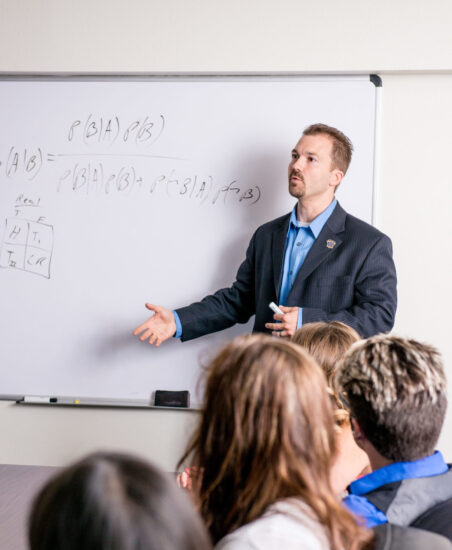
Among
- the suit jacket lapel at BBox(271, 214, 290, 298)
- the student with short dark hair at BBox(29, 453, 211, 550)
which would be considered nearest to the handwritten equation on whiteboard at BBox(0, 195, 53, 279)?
the suit jacket lapel at BBox(271, 214, 290, 298)

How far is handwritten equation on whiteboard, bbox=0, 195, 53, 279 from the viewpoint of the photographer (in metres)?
3.00

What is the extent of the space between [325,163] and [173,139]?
71 cm

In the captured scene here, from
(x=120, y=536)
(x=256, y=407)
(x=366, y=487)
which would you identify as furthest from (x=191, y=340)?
(x=120, y=536)

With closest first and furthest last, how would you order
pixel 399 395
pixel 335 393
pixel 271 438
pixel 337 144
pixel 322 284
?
pixel 271 438 < pixel 399 395 < pixel 335 393 < pixel 322 284 < pixel 337 144

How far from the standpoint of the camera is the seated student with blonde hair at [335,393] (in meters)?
1.44

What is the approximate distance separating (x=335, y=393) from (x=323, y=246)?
1246mm

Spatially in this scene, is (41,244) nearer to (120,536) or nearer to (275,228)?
(275,228)

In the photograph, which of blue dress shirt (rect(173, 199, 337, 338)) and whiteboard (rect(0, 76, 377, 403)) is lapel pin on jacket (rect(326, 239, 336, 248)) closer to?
blue dress shirt (rect(173, 199, 337, 338))

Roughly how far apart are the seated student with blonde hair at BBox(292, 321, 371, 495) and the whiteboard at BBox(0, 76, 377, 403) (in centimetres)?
131

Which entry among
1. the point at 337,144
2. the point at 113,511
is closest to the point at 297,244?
the point at 337,144

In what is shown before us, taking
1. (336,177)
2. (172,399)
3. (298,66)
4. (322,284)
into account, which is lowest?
(172,399)

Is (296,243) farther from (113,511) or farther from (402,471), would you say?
(113,511)

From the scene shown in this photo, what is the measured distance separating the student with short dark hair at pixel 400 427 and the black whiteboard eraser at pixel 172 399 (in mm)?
1861

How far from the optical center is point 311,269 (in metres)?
2.61
